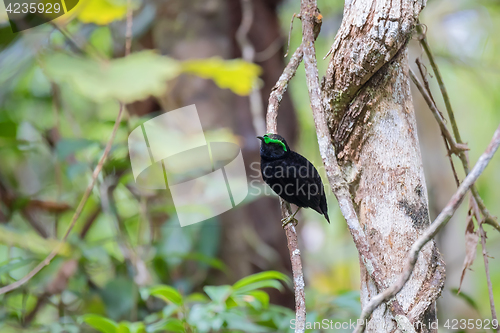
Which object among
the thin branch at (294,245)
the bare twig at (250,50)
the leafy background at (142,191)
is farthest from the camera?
the bare twig at (250,50)

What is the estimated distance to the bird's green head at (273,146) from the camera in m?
2.22

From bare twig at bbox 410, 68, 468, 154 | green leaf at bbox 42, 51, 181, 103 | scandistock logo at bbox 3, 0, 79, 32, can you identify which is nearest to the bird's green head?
bare twig at bbox 410, 68, 468, 154

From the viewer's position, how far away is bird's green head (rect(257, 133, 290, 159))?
222 cm

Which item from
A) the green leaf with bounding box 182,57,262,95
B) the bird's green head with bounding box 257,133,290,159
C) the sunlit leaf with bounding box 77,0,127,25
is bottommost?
the bird's green head with bounding box 257,133,290,159

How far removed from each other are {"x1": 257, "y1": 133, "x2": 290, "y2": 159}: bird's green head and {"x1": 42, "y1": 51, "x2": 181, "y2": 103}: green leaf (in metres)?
0.86

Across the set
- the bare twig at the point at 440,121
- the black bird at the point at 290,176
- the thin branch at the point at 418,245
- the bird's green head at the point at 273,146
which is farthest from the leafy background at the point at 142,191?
the thin branch at the point at 418,245

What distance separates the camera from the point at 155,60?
9.27ft

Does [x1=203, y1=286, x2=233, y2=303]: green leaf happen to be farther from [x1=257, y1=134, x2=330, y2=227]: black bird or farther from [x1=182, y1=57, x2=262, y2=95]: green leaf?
[x1=182, y1=57, x2=262, y2=95]: green leaf

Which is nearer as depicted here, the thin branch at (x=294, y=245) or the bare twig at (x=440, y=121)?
the thin branch at (x=294, y=245)

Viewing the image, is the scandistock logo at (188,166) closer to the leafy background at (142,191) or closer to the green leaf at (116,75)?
the leafy background at (142,191)

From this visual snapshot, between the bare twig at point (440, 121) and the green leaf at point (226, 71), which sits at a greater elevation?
the green leaf at point (226, 71)

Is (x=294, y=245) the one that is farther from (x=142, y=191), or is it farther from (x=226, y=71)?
(x=142, y=191)

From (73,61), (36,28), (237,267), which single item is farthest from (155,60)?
(237,267)

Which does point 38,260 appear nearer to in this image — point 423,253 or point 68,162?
point 68,162
